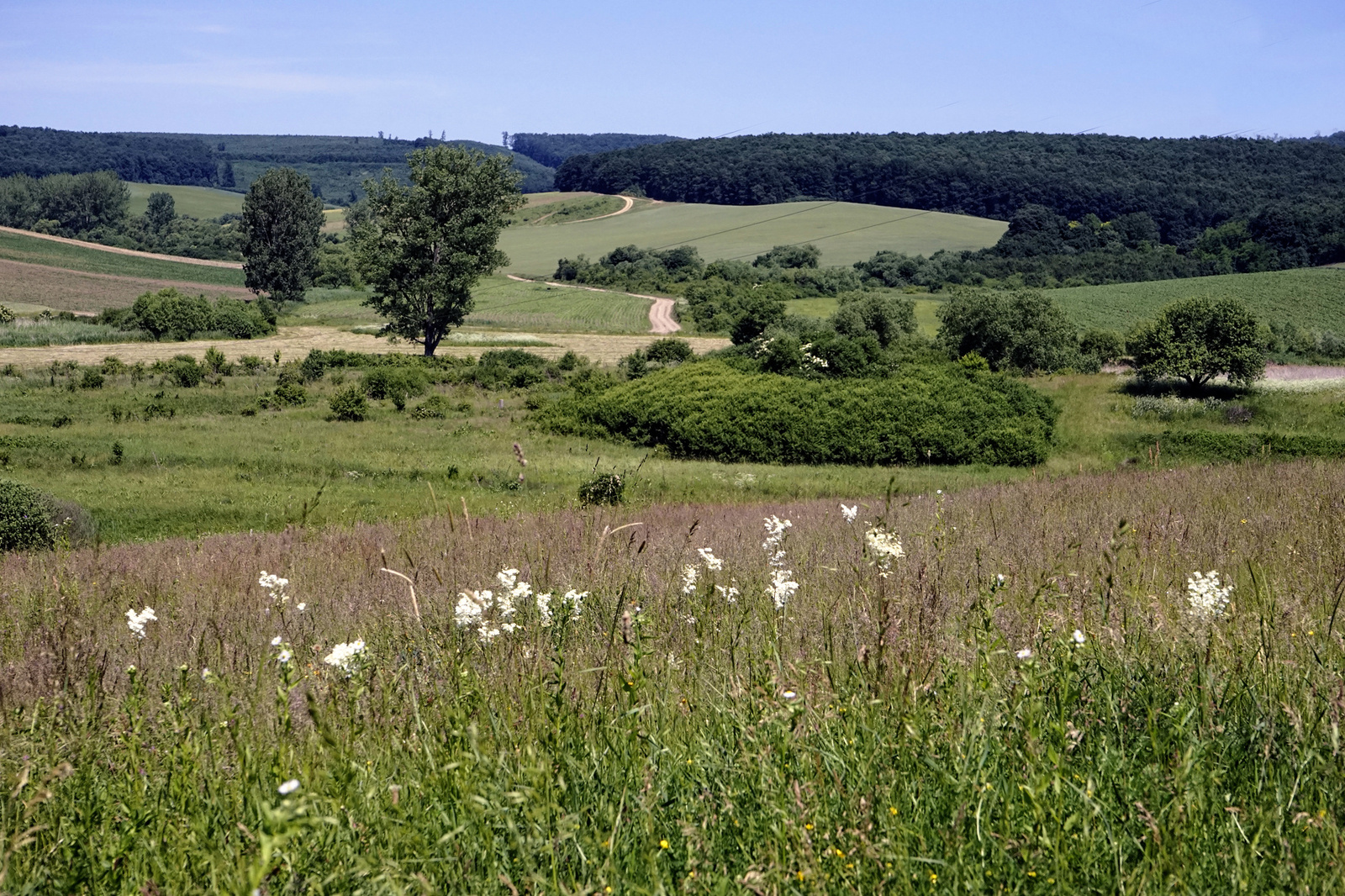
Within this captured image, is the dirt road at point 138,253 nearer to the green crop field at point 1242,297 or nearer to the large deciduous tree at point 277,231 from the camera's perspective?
the large deciduous tree at point 277,231

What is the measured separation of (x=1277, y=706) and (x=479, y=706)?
2.46 m

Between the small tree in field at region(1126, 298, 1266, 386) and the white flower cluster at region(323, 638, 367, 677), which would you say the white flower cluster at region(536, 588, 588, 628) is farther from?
the small tree in field at region(1126, 298, 1266, 386)

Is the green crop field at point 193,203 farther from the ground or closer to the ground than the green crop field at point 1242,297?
farther from the ground

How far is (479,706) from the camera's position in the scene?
9.70 feet

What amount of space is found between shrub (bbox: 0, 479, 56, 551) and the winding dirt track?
58148 millimetres

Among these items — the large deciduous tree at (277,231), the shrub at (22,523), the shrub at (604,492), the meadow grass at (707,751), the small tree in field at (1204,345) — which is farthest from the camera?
the large deciduous tree at (277,231)

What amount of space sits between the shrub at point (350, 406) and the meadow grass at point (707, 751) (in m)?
25.0

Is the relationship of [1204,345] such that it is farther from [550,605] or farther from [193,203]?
[193,203]

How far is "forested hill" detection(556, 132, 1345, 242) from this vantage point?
380 ft

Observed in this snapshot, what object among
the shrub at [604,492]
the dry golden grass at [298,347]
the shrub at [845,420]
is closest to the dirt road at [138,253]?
the dry golden grass at [298,347]

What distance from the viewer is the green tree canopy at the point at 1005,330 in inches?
1535

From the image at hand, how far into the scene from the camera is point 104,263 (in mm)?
107438

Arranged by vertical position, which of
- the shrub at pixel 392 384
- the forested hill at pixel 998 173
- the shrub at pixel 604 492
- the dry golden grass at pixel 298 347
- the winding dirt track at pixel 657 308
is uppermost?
the forested hill at pixel 998 173

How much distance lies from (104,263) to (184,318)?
5848 centimetres
